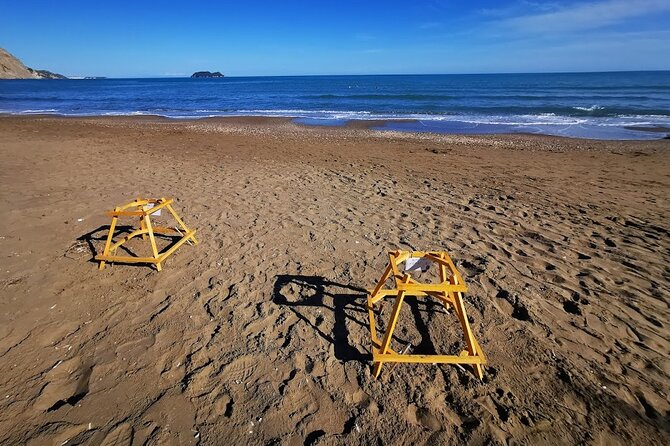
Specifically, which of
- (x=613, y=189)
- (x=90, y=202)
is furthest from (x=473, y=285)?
(x=90, y=202)

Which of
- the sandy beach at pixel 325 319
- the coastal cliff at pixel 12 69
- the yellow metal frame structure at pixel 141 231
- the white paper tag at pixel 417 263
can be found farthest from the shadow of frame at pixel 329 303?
the coastal cliff at pixel 12 69

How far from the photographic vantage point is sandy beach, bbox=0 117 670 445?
102 inches

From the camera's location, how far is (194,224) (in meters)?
5.90

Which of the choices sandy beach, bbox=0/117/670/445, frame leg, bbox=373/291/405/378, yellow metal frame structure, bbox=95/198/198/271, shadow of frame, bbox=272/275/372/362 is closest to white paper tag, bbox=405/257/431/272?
frame leg, bbox=373/291/405/378

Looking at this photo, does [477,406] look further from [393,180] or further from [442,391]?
[393,180]

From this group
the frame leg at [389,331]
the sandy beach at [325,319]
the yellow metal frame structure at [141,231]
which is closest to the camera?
the sandy beach at [325,319]

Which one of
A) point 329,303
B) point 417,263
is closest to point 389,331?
point 417,263

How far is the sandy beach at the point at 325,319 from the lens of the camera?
2578mm

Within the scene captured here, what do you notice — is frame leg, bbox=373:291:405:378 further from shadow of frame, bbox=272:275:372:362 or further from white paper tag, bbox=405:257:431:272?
white paper tag, bbox=405:257:431:272

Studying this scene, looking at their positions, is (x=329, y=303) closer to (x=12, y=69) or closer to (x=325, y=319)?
(x=325, y=319)

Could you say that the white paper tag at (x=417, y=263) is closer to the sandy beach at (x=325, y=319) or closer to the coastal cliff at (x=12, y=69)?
the sandy beach at (x=325, y=319)

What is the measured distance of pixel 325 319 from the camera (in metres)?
3.65

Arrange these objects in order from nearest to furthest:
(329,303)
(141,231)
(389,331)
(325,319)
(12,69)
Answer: (389,331)
(325,319)
(329,303)
(141,231)
(12,69)

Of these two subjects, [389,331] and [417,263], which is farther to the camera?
[417,263]
